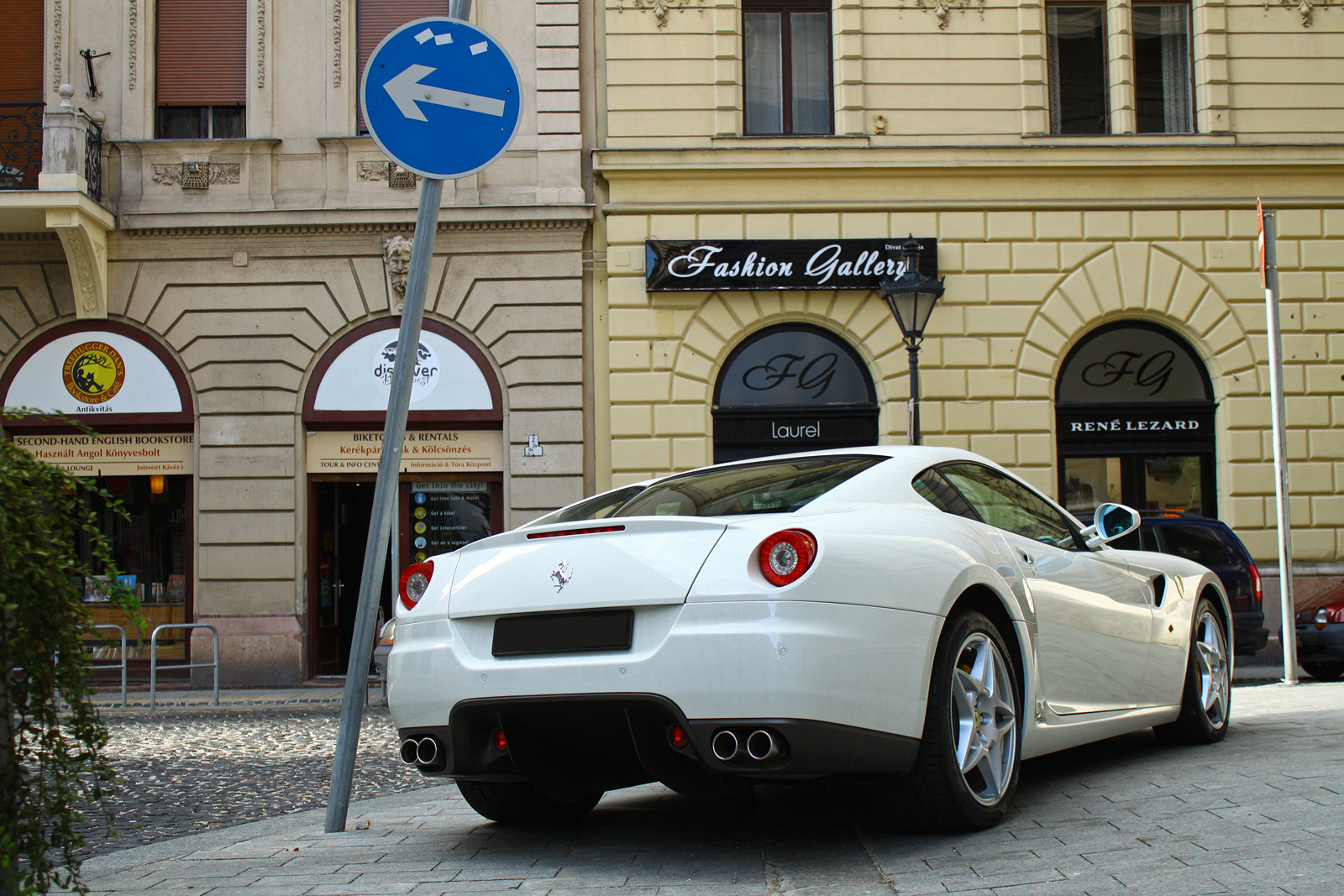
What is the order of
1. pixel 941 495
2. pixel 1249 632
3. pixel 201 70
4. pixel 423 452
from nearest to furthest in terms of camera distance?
pixel 941 495 < pixel 1249 632 < pixel 423 452 < pixel 201 70

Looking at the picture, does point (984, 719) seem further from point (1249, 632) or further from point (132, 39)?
point (132, 39)

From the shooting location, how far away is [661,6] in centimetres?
1507

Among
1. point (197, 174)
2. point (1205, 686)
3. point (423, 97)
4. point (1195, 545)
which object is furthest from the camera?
point (197, 174)

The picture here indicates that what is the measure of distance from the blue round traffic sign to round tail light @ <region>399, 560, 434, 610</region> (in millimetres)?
1610

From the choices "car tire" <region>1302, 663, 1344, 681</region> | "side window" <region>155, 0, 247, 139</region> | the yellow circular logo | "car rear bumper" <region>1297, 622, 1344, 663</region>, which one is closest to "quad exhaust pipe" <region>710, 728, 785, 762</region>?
"car rear bumper" <region>1297, 622, 1344, 663</region>

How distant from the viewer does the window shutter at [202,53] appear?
1524 cm

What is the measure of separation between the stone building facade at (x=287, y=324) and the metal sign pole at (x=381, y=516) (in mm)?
9485

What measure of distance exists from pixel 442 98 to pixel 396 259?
32.9 feet

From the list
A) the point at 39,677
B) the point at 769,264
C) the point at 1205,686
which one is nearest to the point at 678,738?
the point at 39,677

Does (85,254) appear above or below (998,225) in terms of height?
below

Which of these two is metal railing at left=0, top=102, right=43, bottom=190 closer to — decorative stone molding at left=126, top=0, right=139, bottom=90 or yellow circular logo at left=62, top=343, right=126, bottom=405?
decorative stone molding at left=126, top=0, right=139, bottom=90

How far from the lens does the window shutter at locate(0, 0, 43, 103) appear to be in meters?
15.1

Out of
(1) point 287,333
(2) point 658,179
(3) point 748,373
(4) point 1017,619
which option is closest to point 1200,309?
(3) point 748,373

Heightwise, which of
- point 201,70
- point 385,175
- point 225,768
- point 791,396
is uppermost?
point 201,70
